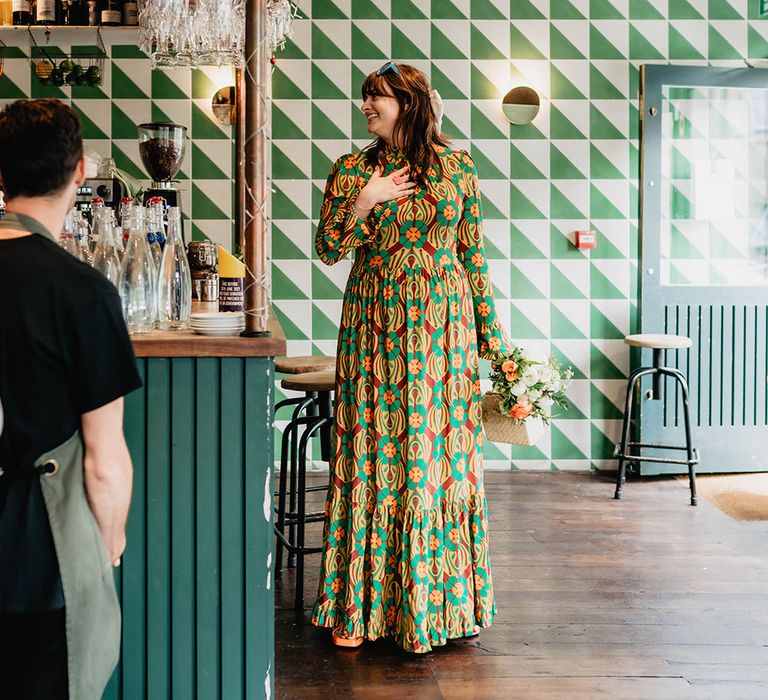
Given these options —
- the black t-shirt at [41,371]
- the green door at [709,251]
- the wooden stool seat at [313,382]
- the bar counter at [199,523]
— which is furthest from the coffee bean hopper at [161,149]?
the green door at [709,251]

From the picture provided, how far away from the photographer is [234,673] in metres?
2.20

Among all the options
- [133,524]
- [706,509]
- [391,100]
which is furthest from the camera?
[706,509]

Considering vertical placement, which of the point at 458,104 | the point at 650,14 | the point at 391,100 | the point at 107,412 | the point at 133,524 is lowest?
the point at 133,524

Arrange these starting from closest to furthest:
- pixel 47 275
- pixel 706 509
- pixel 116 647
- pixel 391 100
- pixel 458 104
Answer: pixel 47 275
pixel 116 647
pixel 391 100
pixel 706 509
pixel 458 104

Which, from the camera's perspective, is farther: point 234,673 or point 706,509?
point 706,509

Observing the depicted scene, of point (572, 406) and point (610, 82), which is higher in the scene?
point (610, 82)

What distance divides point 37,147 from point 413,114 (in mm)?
1582

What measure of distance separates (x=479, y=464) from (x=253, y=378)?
1.13 metres

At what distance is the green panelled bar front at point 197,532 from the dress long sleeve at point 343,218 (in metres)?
0.84

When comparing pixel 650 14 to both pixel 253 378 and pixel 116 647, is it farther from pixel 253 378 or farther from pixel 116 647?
pixel 116 647

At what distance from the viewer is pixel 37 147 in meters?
1.51

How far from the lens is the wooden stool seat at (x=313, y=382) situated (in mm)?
3459

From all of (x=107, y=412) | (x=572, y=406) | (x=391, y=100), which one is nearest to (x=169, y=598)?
(x=107, y=412)

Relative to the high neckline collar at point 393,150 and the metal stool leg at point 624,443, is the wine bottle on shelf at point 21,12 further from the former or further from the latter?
the metal stool leg at point 624,443
